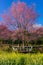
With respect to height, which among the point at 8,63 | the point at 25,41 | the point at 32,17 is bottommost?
the point at 8,63

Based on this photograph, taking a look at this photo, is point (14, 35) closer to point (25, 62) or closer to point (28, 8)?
point (28, 8)

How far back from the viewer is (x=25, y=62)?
3.87 m

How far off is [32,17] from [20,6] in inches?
73.8

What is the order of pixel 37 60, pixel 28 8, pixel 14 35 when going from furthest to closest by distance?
pixel 28 8
pixel 14 35
pixel 37 60

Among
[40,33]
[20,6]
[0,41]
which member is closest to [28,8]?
[20,6]

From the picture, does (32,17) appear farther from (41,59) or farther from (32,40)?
(41,59)

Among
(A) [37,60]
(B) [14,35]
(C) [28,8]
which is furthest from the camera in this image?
(C) [28,8]

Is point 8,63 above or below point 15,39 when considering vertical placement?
below

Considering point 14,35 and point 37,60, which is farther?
point 14,35

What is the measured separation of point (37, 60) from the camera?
3.79 meters

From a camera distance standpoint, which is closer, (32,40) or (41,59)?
(41,59)

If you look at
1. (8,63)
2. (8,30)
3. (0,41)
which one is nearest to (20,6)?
(8,30)

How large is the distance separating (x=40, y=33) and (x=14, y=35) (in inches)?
112

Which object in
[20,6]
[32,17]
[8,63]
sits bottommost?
[8,63]
